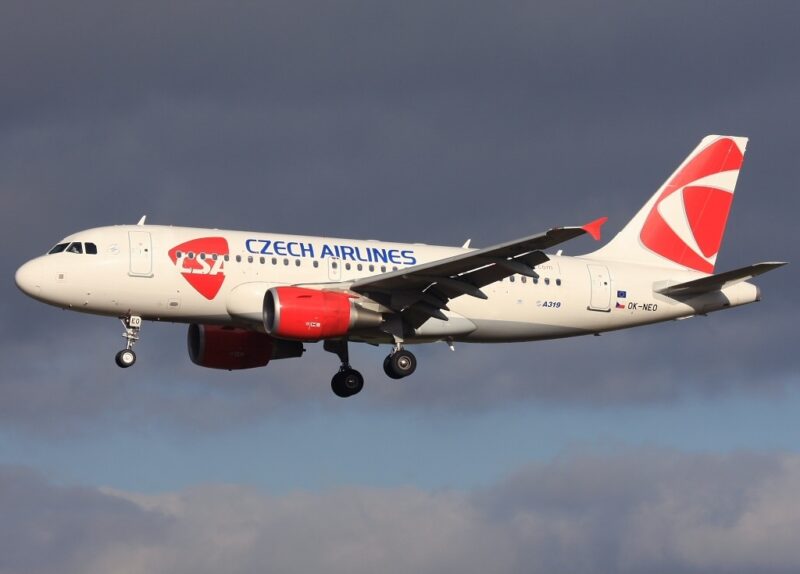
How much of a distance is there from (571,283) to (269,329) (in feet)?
34.8

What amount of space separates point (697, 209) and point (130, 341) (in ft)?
68.4

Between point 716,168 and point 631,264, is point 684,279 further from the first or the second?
point 716,168

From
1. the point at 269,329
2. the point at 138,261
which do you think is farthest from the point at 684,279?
the point at 138,261

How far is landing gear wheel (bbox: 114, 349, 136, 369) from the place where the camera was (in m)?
48.9

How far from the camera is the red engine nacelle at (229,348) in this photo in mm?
54125

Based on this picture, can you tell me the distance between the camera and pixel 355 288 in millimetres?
49281

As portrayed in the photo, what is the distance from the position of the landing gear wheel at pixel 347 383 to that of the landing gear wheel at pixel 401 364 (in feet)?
10.6

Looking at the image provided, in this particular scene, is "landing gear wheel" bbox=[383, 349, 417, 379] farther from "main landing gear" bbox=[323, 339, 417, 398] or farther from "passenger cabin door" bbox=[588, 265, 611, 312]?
"passenger cabin door" bbox=[588, 265, 611, 312]

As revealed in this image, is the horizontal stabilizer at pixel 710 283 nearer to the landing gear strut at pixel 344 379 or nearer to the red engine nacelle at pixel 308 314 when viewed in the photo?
the landing gear strut at pixel 344 379

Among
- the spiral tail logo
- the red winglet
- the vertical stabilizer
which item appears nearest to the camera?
the red winglet

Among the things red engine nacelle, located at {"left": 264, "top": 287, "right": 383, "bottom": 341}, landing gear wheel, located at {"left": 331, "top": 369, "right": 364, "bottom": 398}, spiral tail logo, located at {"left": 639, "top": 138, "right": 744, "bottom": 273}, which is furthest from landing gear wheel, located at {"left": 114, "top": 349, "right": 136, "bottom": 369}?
spiral tail logo, located at {"left": 639, "top": 138, "right": 744, "bottom": 273}

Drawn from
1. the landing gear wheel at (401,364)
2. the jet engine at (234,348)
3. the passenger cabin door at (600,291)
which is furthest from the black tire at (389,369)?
the passenger cabin door at (600,291)

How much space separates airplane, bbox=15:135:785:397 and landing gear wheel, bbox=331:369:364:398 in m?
0.04

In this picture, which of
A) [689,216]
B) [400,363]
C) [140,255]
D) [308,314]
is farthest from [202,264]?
[689,216]
